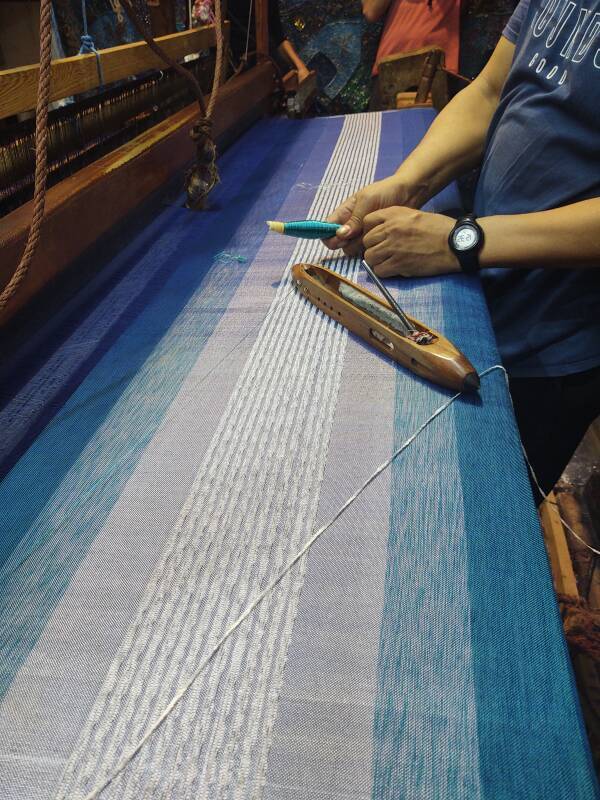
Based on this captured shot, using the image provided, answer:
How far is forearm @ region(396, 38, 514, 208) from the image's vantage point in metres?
1.17

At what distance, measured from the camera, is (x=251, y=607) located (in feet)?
1.57

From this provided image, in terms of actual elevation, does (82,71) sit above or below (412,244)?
above

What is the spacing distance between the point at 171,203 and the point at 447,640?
4.19ft

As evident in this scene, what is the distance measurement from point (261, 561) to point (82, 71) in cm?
113

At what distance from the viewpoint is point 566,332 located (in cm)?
101

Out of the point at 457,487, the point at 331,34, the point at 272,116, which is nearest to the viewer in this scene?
the point at 457,487

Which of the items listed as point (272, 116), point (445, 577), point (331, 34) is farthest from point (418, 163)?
point (331, 34)

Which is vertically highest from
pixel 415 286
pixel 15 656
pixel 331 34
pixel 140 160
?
pixel 331 34

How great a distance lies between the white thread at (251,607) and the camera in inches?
15.3

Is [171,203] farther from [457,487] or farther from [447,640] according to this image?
[447,640]

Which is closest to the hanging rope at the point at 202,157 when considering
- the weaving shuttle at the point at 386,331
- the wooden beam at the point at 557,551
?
the weaving shuttle at the point at 386,331

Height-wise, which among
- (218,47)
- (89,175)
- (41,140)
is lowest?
(89,175)

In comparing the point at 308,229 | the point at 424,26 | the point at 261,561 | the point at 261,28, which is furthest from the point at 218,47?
the point at 424,26

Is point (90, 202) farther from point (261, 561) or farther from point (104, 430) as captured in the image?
point (261, 561)
